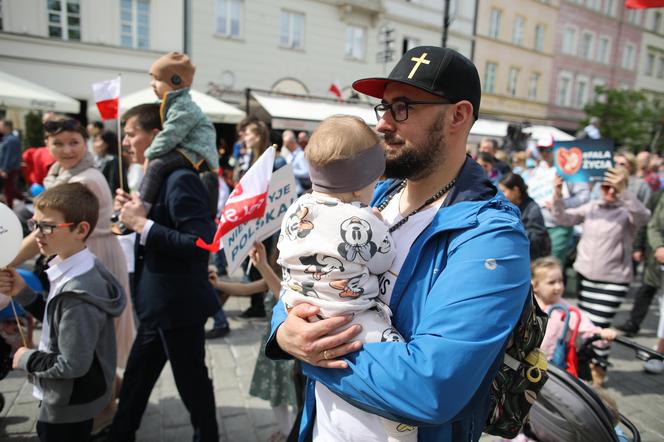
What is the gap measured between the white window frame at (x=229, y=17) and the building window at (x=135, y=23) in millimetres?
2546

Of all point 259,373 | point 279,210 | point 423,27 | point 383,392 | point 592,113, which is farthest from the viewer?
point 592,113

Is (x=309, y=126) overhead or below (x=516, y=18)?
below

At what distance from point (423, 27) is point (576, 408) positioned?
79.7ft

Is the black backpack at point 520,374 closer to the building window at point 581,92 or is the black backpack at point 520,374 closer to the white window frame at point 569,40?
the white window frame at point 569,40

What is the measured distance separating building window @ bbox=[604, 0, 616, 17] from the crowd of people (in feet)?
116

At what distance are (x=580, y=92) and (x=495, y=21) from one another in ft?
32.3

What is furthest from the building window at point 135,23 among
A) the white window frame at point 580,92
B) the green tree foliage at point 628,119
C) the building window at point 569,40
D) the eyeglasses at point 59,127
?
the white window frame at point 580,92

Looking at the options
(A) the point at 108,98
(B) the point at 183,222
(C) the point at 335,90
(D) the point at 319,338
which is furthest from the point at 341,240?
(C) the point at 335,90

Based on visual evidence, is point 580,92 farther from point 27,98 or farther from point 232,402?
point 232,402

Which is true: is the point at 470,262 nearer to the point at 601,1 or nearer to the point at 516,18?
the point at 516,18

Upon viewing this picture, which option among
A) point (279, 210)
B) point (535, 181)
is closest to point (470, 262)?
point (279, 210)

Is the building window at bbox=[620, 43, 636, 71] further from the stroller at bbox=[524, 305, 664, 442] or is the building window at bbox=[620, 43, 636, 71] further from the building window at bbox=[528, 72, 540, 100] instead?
the stroller at bbox=[524, 305, 664, 442]

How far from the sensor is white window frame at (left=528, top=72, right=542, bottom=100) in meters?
28.8

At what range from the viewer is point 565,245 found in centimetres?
623
